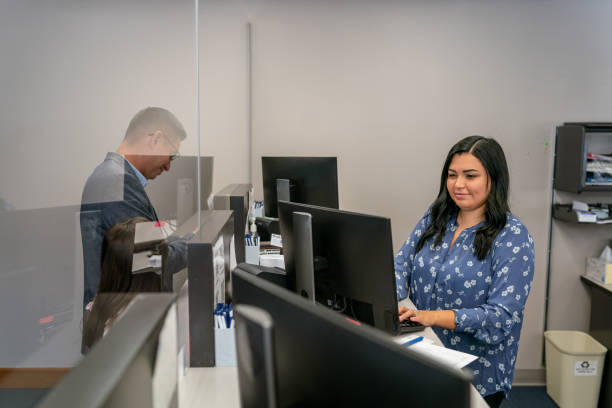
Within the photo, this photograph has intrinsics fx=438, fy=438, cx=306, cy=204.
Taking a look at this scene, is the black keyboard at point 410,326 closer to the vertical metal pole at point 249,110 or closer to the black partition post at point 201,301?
the black partition post at point 201,301

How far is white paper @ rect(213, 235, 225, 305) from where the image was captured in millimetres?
1395

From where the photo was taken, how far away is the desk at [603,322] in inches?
113

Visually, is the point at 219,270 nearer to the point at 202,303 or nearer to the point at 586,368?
the point at 202,303

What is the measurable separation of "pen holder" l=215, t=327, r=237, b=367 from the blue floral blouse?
85 cm

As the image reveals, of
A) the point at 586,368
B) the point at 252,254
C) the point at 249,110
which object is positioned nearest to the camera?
the point at 252,254

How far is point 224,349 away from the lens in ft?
4.32

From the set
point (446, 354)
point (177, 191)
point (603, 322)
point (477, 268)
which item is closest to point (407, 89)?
point (477, 268)

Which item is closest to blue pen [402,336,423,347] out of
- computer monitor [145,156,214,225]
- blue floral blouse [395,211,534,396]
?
blue floral blouse [395,211,534,396]

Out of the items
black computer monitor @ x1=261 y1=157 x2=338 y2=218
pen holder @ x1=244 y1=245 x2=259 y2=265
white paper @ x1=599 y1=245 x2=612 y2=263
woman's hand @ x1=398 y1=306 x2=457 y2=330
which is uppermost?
black computer monitor @ x1=261 y1=157 x2=338 y2=218

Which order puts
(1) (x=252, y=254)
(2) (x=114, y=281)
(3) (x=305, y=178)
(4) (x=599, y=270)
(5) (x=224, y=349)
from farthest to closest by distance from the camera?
(4) (x=599, y=270) < (3) (x=305, y=178) < (1) (x=252, y=254) < (5) (x=224, y=349) < (2) (x=114, y=281)

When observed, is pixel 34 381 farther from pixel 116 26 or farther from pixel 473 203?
pixel 473 203

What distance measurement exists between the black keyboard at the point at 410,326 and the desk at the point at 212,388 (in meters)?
0.43

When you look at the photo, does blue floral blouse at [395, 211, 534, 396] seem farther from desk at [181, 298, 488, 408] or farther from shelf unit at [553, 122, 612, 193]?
shelf unit at [553, 122, 612, 193]

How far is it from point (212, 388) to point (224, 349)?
13 cm
